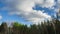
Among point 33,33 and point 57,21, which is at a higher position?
point 57,21

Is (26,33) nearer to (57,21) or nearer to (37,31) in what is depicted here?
(37,31)

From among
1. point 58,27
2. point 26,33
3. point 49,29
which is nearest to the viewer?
point 58,27

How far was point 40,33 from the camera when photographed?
5653 cm

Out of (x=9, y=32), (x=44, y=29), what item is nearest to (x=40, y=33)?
(x=44, y=29)

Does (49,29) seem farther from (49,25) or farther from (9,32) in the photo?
(9,32)

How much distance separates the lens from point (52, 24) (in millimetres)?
52938

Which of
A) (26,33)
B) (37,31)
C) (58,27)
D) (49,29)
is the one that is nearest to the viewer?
(58,27)

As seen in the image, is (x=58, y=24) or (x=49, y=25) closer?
(x=58, y=24)

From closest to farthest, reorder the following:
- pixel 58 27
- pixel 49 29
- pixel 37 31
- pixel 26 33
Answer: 1. pixel 58 27
2. pixel 49 29
3. pixel 37 31
4. pixel 26 33

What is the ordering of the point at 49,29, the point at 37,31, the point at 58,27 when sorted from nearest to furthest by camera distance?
the point at 58,27 → the point at 49,29 → the point at 37,31

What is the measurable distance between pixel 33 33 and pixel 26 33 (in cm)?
494

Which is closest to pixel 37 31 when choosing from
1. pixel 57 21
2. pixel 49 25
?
pixel 49 25

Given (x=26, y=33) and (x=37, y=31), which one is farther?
(x=26, y=33)

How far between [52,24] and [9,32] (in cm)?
1796
